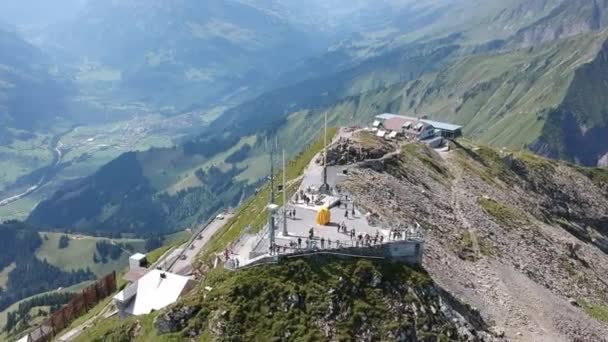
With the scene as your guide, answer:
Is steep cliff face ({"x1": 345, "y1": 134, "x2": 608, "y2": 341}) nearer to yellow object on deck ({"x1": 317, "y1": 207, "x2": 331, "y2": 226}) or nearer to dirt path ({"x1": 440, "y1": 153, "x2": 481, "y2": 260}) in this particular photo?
dirt path ({"x1": 440, "y1": 153, "x2": 481, "y2": 260})

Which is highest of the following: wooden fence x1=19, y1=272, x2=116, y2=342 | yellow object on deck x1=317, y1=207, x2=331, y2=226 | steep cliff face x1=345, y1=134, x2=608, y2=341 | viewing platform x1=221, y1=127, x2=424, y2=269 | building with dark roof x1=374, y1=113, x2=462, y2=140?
building with dark roof x1=374, y1=113, x2=462, y2=140

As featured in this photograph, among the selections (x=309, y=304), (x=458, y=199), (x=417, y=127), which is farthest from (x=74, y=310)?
(x=417, y=127)

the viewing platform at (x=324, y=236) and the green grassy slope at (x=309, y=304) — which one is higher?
the viewing platform at (x=324, y=236)

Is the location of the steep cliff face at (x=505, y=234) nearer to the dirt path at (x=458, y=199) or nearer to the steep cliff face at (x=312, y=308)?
the dirt path at (x=458, y=199)

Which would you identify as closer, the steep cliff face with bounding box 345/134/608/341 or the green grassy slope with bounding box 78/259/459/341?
the green grassy slope with bounding box 78/259/459/341

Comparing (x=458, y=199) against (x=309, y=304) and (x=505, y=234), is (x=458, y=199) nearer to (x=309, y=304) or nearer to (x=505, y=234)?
(x=505, y=234)

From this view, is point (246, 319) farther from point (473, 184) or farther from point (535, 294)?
point (473, 184)

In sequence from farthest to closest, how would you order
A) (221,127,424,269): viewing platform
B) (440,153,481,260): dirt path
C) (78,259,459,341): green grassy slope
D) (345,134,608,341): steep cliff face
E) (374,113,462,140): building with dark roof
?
(374,113,462,140): building with dark roof → (440,153,481,260): dirt path → (345,134,608,341): steep cliff face → (221,127,424,269): viewing platform → (78,259,459,341): green grassy slope

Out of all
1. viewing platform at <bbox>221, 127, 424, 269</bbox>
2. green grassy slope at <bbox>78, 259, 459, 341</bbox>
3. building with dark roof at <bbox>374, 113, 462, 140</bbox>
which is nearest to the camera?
green grassy slope at <bbox>78, 259, 459, 341</bbox>

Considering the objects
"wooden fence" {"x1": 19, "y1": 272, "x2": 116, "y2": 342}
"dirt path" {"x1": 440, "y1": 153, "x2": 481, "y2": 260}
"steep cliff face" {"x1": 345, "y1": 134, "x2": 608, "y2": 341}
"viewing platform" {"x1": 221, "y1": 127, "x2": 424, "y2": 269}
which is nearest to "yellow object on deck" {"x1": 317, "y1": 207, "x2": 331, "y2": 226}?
"viewing platform" {"x1": 221, "y1": 127, "x2": 424, "y2": 269}

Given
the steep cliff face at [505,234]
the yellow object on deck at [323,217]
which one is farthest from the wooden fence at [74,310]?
the yellow object on deck at [323,217]

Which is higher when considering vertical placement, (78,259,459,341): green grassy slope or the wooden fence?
(78,259,459,341): green grassy slope
